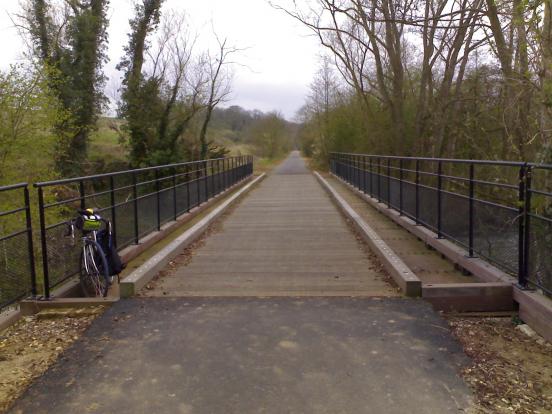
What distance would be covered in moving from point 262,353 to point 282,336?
14.2 inches

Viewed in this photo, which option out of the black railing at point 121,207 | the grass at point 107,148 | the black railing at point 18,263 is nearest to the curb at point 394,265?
the black railing at point 121,207

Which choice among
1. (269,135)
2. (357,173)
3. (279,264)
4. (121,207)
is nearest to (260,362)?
(279,264)

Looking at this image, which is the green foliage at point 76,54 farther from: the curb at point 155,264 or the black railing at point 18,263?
the black railing at point 18,263

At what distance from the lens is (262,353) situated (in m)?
3.94

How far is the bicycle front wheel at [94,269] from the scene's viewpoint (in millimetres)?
5516


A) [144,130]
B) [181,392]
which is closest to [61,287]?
[181,392]

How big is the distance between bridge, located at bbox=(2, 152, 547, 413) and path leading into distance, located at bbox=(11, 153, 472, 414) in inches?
0.4

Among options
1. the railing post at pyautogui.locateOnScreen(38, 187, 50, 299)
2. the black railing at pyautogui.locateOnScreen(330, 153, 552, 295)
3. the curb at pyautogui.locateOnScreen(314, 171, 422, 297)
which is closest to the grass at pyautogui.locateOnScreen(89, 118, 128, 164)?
the curb at pyautogui.locateOnScreen(314, 171, 422, 297)

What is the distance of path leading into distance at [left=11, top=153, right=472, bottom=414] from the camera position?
10.6 ft

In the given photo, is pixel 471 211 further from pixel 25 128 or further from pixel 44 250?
pixel 25 128

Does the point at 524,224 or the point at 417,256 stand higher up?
the point at 524,224

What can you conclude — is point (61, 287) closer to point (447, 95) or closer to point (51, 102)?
point (51, 102)

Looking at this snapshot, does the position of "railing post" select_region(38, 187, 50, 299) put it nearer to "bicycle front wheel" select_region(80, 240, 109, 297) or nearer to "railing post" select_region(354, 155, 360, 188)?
"bicycle front wheel" select_region(80, 240, 109, 297)

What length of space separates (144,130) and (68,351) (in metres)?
26.5
